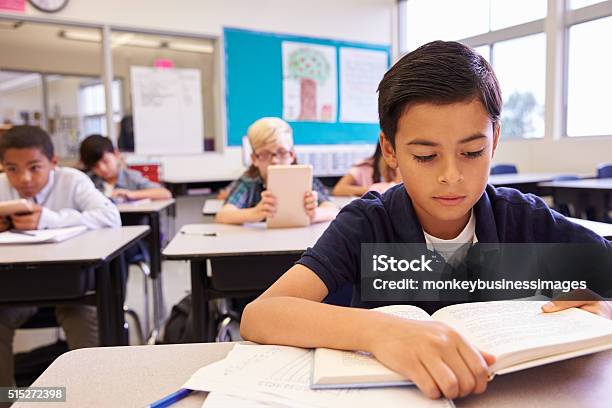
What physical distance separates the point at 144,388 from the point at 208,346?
0.13 metres

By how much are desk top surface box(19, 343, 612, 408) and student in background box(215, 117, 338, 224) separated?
110 centimetres

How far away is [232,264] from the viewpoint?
4.87 ft

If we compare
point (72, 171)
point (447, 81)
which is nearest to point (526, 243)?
point (447, 81)

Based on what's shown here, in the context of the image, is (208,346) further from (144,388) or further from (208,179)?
(208,179)

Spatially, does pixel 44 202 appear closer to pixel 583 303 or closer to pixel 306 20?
pixel 583 303

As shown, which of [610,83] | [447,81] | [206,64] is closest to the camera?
[447,81]

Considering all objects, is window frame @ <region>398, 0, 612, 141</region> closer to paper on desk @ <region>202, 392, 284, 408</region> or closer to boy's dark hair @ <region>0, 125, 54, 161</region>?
boy's dark hair @ <region>0, 125, 54, 161</region>

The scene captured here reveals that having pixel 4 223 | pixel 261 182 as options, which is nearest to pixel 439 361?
pixel 261 182

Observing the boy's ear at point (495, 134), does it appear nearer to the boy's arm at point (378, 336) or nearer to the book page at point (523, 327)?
the book page at point (523, 327)

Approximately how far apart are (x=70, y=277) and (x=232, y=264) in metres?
0.50

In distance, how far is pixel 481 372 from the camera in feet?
1.60

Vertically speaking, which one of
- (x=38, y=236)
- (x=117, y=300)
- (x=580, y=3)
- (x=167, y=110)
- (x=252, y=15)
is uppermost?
(x=252, y=15)

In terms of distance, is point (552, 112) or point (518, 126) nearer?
point (552, 112)

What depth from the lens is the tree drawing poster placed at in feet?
16.5
